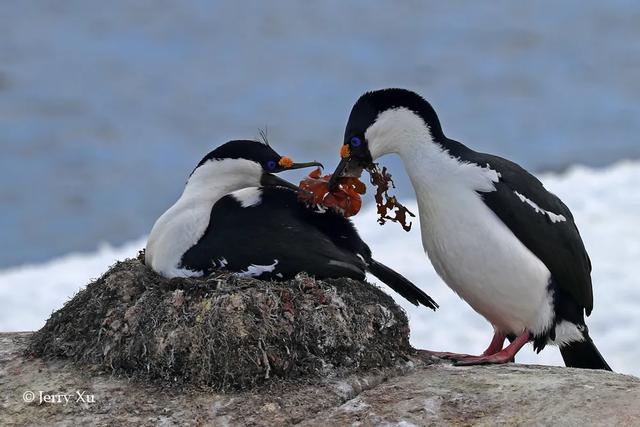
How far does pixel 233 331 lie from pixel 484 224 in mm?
1579

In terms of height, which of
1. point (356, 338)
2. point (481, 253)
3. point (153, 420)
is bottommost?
point (153, 420)

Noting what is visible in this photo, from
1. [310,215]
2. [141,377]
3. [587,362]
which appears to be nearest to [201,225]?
[310,215]

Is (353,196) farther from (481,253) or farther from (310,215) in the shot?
(481,253)

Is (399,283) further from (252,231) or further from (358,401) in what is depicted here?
(358,401)

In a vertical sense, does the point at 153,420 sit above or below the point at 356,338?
below

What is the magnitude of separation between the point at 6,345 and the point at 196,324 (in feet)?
5.01

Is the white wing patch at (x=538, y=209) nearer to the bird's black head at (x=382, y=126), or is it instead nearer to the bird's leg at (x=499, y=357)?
the bird's black head at (x=382, y=126)

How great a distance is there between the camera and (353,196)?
6023 mm

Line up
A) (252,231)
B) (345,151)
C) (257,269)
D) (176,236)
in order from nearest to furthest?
(257,269) → (252,231) → (176,236) → (345,151)

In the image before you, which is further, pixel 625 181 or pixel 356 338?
pixel 625 181

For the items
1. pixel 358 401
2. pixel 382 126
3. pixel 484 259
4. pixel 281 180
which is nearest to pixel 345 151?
pixel 382 126

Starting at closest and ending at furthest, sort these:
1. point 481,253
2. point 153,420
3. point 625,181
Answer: point 153,420 < point 481,253 < point 625,181

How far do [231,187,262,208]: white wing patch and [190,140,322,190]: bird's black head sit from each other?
2.9 inches

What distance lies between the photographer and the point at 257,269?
220 inches
